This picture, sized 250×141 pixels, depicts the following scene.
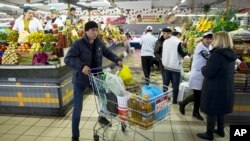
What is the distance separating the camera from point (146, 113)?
95.5 inches

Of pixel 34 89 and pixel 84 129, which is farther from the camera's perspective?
pixel 34 89

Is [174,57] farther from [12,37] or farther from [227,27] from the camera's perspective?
[12,37]

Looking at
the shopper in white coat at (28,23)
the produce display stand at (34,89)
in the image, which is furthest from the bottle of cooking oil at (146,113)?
the shopper in white coat at (28,23)

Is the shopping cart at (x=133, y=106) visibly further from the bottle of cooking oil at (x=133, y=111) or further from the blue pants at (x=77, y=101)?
the blue pants at (x=77, y=101)

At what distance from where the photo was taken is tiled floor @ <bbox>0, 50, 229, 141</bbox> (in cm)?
360

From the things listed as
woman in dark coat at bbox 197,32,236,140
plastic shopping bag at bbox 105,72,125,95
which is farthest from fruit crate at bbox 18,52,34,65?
woman in dark coat at bbox 197,32,236,140

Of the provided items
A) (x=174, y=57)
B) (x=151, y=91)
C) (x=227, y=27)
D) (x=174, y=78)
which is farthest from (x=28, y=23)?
(x=227, y=27)

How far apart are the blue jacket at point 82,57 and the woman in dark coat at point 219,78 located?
129 cm

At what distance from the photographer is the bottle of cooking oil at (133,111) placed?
8.18ft

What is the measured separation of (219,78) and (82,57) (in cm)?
183

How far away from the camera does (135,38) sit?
1627 centimetres

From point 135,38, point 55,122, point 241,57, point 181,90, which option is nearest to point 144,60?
point 181,90

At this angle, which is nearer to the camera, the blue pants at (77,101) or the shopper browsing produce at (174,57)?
the blue pants at (77,101)

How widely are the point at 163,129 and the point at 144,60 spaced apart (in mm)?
2846
